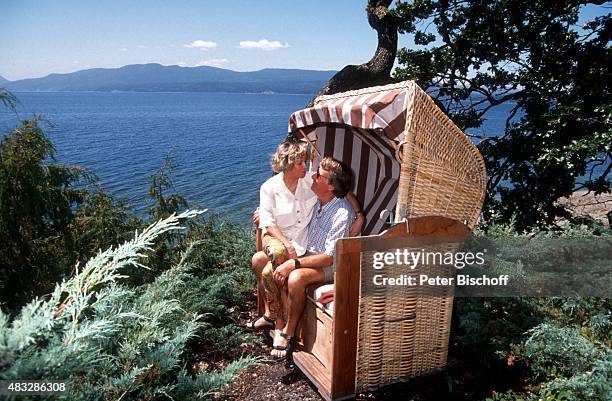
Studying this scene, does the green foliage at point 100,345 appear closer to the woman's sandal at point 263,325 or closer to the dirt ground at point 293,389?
the dirt ground at point 293,389

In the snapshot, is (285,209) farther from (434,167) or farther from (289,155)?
(434,167)

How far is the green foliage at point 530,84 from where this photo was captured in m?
5.63

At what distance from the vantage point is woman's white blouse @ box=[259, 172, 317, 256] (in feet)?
15.2

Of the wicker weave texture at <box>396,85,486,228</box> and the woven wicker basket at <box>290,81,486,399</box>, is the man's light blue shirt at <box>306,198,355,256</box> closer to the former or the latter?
the woven wicker basket at <box>290,81,486,399</box>

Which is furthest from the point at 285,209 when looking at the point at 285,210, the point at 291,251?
the point at 291,251

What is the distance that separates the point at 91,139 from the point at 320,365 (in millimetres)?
46505

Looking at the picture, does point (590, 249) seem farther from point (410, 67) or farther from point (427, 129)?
point (410, 67)

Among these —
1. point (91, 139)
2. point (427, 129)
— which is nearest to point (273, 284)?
point (427, 129)

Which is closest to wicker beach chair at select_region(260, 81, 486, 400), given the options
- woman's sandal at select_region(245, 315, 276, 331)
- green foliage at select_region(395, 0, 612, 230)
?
woman's sandal at select_region(245, 315, 276, 331)

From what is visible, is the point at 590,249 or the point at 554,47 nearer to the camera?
the point at 590,249

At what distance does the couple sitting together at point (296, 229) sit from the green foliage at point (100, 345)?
3.07 feet

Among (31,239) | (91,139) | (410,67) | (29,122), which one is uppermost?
(410,67)

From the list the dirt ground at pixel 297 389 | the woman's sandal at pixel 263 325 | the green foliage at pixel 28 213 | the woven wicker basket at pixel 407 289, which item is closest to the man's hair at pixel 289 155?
the woven wicker basket at pixel 407 289

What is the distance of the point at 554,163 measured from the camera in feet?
18.5
